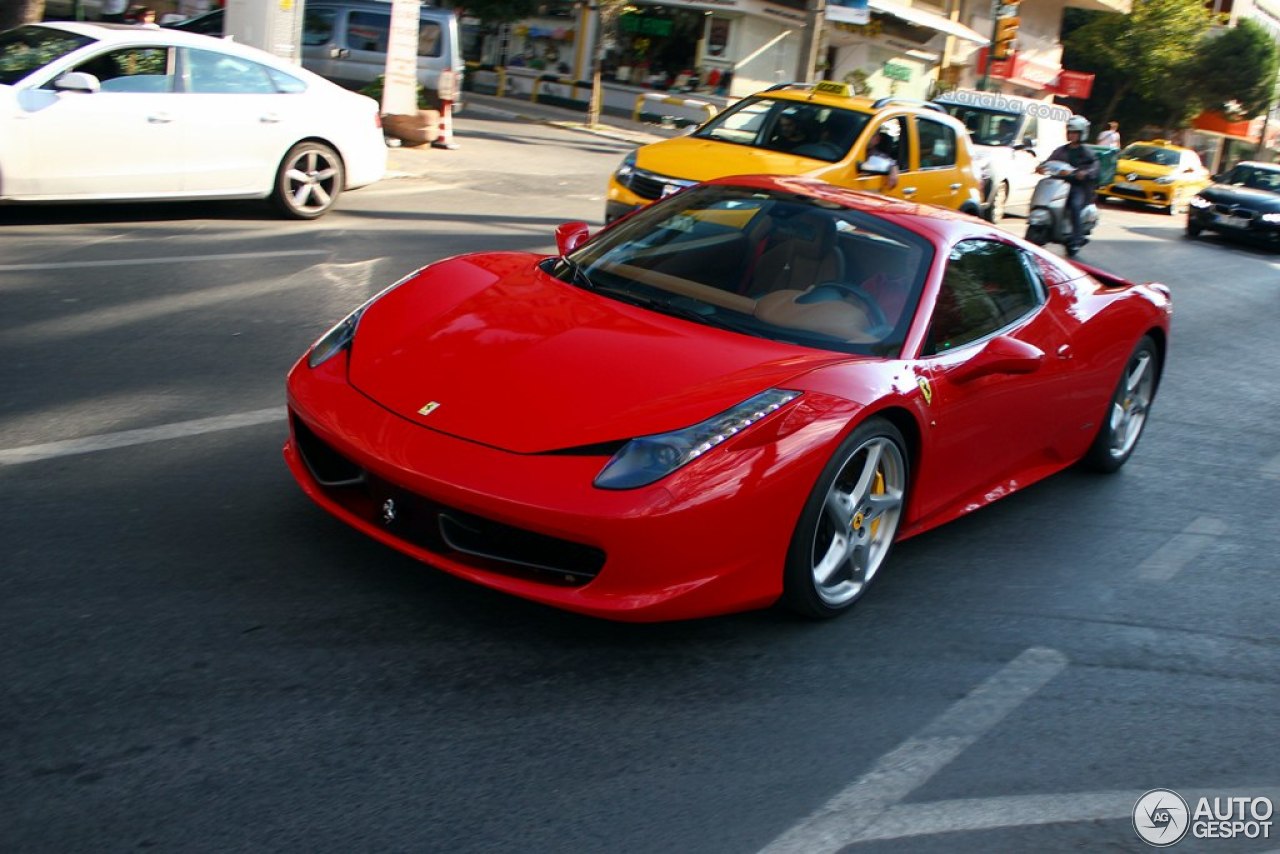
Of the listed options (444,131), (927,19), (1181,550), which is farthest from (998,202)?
(927,19)

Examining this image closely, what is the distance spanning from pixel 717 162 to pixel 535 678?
8.61 meters

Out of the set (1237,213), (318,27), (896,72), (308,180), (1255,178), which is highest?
(896,72)

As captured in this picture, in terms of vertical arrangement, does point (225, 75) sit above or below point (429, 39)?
below

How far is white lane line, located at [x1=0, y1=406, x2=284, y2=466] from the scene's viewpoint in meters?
5.06

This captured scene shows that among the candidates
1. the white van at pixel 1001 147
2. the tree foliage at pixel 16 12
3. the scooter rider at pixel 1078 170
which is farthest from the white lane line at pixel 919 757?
the white van at pixel 1001 147

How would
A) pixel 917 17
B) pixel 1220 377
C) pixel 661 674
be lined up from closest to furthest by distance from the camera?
pixel 661 674
pixel 1220 377
pixel 917 17

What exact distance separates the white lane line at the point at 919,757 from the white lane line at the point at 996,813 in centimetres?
4

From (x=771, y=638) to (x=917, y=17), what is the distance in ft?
132

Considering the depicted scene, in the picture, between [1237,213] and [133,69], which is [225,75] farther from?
[1237,213]

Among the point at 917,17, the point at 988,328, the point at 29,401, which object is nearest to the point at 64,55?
the point at 29,401

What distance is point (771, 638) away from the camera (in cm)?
425

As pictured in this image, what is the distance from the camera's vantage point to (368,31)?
2191 cm

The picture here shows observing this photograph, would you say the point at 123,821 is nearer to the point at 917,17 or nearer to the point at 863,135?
the point at 863,135

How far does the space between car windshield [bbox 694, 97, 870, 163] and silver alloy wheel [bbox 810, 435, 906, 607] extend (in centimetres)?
789
